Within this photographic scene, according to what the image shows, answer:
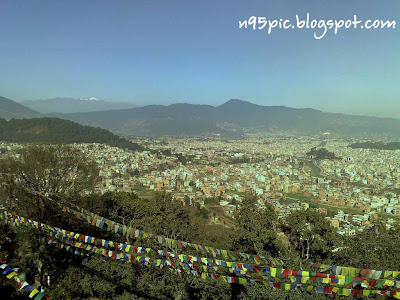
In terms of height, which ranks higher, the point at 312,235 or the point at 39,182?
the point at 39,182

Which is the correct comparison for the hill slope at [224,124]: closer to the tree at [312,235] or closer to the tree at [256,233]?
the tree at [256,233]

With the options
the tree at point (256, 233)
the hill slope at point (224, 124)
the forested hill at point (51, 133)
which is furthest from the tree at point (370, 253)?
the hill slope at point (224, 124)

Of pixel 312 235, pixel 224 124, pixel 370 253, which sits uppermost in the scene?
pixel 224 124

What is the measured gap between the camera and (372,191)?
34719 millimetres

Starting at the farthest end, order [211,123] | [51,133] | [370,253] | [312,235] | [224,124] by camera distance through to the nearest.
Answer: [224,124]
[211,123]
[51,133]
[312,235]
[370,253]

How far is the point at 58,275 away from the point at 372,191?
37650mm

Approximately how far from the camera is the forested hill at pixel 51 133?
5338 centimetres

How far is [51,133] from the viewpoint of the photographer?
2315 inches

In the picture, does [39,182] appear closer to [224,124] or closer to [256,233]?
[256,233]

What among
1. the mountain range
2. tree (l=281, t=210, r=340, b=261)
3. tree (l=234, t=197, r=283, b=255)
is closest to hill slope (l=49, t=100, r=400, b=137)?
the mountain range

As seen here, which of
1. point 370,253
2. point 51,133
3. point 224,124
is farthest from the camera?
point 224,124

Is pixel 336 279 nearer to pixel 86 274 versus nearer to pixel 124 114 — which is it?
pixel 86 274

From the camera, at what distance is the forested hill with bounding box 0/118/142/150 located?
53.4 m

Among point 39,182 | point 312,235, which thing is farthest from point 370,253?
point 39,182
